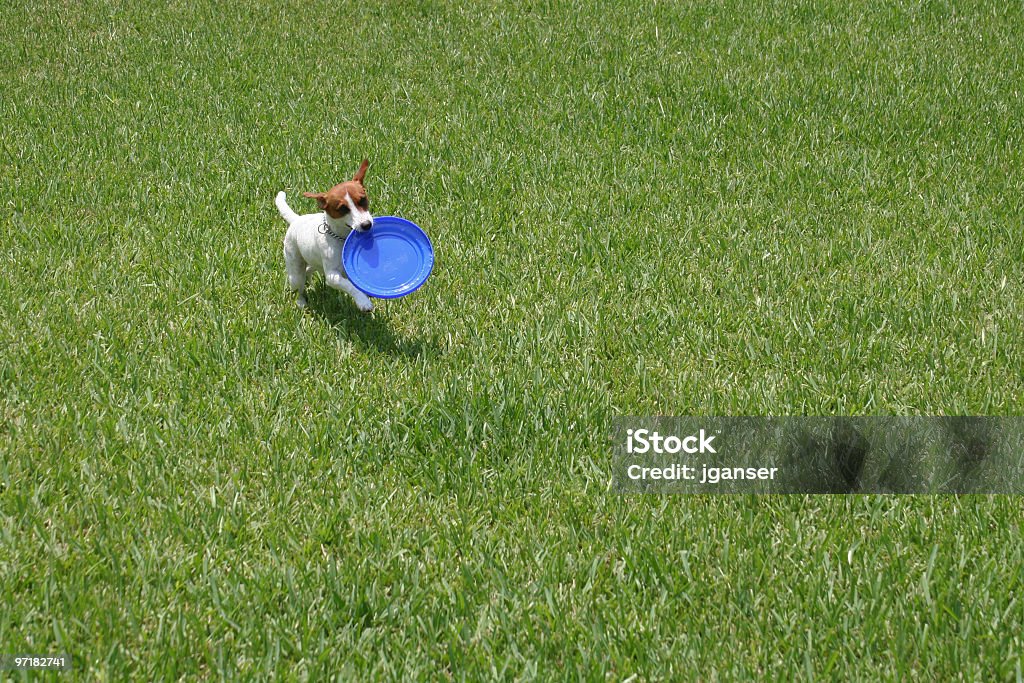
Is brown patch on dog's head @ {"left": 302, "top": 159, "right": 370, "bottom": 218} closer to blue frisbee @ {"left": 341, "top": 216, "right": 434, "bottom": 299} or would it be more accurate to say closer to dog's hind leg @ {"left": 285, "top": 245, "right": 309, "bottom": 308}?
blue frisbee @ {"left": 341, "top": 216, "right": 434, "bottom": 299}

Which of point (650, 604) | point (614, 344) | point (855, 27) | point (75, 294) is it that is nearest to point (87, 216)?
point (75, 294)

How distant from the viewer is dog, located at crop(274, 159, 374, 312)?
4387mm

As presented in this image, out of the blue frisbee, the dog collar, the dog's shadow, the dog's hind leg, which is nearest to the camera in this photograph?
the blue frisbee

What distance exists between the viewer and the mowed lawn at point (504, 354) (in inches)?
121

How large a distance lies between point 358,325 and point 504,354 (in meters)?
0.80

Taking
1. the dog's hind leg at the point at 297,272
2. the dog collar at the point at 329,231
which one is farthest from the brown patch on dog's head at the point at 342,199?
the dog's hind leg at the point at 297,272

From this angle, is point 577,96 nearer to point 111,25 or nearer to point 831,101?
point 831,101

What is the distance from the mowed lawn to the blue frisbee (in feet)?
1.21

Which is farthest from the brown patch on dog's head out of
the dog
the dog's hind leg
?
the dog's hind leg

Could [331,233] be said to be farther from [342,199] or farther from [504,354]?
[504,354]

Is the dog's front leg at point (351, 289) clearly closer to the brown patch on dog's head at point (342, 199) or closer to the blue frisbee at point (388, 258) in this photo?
the blue frisbee at point (388, 258)

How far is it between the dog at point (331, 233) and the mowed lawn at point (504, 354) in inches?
11.4

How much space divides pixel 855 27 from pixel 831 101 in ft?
7.16

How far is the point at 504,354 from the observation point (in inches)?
183
